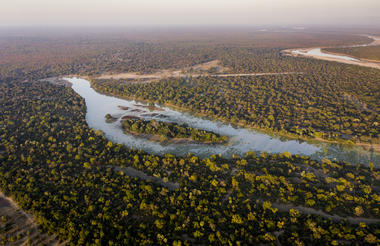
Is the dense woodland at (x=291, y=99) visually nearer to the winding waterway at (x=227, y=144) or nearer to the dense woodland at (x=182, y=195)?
the winding waterway at (x=227, y=144)

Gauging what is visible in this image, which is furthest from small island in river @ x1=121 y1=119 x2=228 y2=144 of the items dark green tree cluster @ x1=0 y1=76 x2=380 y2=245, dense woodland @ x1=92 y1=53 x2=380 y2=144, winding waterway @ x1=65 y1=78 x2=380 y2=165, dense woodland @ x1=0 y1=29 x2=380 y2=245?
dense woodland @ x1=92 y1=53 x2=380 y2=144

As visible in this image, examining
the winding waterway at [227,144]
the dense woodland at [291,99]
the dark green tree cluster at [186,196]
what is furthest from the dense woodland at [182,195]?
the dense woodland at [291,99]

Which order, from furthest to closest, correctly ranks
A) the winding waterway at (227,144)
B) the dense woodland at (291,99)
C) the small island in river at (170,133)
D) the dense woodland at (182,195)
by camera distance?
the dense woodland at (291,99) → the small island in river at (170,133) → the winding waterway at (227,144) → the dense woodland at (182,195)

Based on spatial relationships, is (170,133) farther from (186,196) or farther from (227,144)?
(186,196)

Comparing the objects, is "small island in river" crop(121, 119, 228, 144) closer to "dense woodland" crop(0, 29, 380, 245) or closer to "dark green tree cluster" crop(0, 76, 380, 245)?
"dense woodland" crop(0, 29, 380, 245)

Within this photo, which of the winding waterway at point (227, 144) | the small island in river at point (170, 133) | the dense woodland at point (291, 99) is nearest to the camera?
the winding waterway at point (227, 144)

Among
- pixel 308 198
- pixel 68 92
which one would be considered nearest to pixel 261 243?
pixel 308 198
